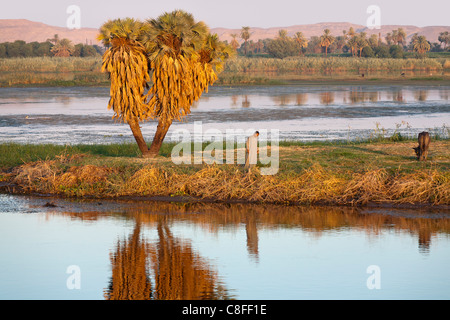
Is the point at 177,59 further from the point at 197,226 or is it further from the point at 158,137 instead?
the point at 197,226

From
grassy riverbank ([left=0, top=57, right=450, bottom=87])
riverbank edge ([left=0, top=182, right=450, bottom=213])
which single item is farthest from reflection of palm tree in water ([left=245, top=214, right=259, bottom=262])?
grassy riverbank ([left=0, top=57, right=450, bottom=87])

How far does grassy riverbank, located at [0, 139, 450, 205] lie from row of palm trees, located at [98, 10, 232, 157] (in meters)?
1.62

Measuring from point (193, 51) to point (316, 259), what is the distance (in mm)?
9627

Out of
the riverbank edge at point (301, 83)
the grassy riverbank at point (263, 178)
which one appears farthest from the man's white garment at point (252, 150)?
the riverbank edge at point (301, 83)

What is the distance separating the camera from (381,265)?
11953mm

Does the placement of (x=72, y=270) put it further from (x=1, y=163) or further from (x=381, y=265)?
(x=1, y=163)

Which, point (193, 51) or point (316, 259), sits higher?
point (193, 51)

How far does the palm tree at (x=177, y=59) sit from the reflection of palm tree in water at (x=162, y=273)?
7.46m

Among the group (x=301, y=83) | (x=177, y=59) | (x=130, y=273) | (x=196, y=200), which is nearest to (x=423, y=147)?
(x=196, y=200)

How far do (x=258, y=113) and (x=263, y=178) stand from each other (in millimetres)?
23645

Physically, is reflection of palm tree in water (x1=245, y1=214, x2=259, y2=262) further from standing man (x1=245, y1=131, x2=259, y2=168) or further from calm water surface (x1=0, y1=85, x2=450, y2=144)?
calm water surface (x1=0, y1=85, x2=450, y2=144)

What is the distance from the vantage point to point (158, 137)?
70.1ft
